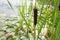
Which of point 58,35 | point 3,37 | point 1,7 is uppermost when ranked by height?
point 58,35

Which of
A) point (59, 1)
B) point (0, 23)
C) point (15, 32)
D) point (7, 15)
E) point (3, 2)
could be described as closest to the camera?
→ point (59, 1)

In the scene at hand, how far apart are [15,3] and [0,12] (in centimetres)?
38

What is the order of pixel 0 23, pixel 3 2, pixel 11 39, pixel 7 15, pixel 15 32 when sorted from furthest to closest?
pixel 3 2 < pixel 7 15 < pixel 0 23 < pixel 15 32 < pixel 11 39

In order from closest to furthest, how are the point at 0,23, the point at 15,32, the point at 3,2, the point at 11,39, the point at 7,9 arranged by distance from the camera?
1. the point at 11,39
2. the point at 15,32
3. the point at 0,23
4. the point at 7,9
5. the point at 3,2

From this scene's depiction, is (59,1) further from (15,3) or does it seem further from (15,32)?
(15,3)

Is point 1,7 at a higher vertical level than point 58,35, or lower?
lower

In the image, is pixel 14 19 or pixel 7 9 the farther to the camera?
pixel 7 9

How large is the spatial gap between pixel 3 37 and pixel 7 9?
105 cm

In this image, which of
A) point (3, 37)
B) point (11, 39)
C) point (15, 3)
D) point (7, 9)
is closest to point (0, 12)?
point (7, 9)

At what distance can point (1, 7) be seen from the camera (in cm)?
286

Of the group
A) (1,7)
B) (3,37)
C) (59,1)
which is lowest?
(3,37)

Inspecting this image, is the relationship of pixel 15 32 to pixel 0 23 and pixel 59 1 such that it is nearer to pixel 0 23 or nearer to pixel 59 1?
pixel 0 23

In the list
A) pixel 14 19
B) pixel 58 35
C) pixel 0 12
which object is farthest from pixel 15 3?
pixel 58 35

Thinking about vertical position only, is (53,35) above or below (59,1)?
below
